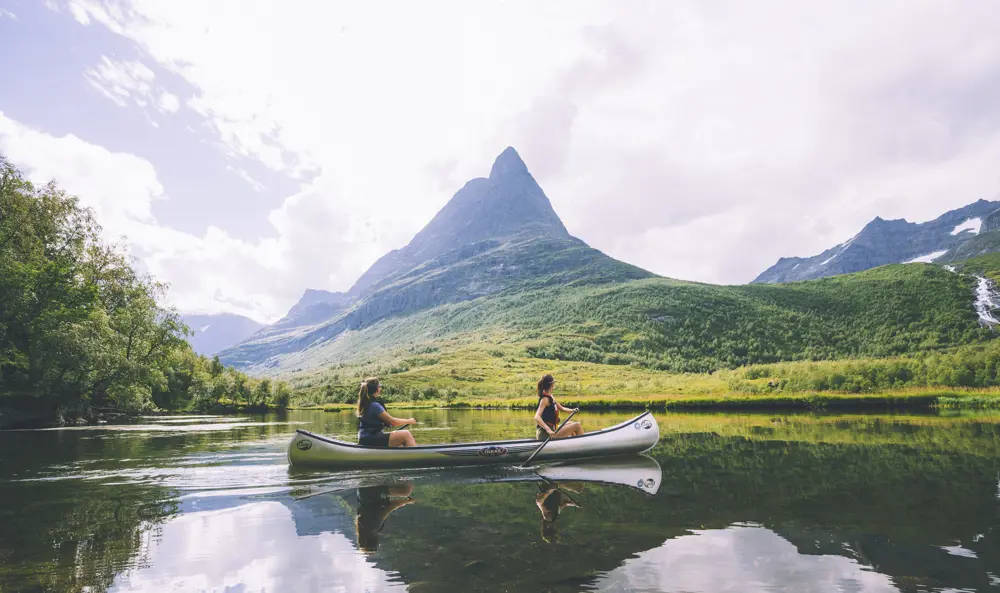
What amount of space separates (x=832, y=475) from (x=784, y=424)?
73.8 feet

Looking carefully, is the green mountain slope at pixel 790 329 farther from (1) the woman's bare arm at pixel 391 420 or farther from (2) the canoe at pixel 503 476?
(1) the woman's bare arm at pixel 391 420

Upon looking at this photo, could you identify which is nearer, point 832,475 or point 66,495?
point 66,495

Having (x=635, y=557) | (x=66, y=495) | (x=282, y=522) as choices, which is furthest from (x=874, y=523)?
(x=66, y=495)

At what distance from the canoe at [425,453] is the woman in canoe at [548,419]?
0.45 metres

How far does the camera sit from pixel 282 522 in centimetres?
1189

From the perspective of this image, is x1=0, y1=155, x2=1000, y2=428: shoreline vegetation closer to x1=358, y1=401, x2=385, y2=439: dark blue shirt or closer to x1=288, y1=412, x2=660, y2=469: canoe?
x1=288, y1=412, x2=660, y2=469: canoe

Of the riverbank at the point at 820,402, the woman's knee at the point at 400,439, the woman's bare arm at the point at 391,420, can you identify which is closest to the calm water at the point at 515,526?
the woman's knee at the point at 400,439

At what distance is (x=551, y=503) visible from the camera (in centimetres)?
1313

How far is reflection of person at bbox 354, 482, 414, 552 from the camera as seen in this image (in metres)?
10.3

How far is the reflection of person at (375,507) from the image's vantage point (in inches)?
404

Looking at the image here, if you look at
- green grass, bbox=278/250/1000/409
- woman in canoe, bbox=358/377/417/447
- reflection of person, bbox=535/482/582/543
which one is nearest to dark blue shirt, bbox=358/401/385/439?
woman in canoe, bbox=358/377/417/447

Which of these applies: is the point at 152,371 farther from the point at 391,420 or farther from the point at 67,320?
the point at 391,420

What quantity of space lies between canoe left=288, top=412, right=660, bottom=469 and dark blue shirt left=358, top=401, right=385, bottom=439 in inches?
21.1

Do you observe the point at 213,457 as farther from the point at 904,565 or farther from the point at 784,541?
the point at 904,565
